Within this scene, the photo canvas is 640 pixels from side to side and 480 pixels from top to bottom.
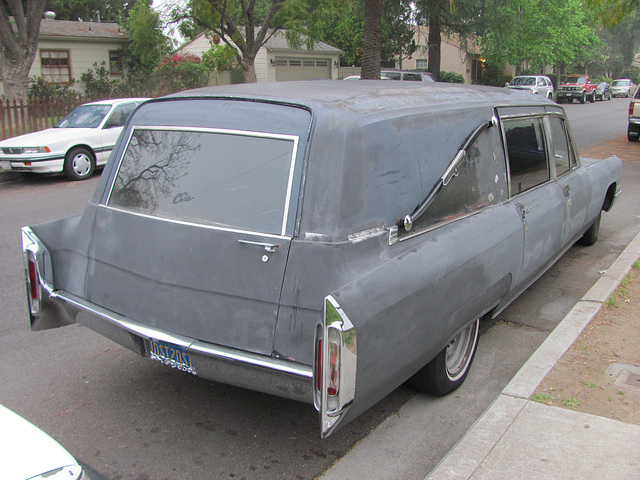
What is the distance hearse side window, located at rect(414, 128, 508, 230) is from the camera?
3564 mm

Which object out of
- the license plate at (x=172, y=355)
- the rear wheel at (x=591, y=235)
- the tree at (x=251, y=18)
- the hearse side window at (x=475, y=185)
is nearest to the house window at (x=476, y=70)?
the tree at (x=251, y=18)

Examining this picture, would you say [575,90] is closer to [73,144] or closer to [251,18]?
[251,18]

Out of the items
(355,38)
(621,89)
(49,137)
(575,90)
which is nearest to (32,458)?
(49,137)

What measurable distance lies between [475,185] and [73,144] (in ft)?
32.9

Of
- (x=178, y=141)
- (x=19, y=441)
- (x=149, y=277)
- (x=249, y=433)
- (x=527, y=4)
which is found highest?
(x=527, y=4)

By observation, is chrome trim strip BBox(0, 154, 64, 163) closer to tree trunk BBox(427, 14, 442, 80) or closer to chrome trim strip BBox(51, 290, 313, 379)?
chrome trim strip BBox(51, 290, 313, 379)

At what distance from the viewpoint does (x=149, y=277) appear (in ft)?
10.8

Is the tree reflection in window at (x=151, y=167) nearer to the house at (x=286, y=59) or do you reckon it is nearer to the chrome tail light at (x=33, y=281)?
the chrome tail light at (x=33, y=281)

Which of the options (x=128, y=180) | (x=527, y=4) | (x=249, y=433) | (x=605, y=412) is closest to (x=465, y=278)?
(x=605, y=412)

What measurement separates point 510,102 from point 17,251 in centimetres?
562

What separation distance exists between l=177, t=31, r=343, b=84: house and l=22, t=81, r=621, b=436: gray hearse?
101 feet

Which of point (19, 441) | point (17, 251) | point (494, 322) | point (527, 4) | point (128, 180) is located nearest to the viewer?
point (19, 441)

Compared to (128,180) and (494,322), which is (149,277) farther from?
(494,322)

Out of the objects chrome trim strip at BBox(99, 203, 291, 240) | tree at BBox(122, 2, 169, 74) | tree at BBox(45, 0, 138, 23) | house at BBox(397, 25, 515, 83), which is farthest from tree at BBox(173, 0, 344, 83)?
house at BBox(397, 25, 515, 83)
